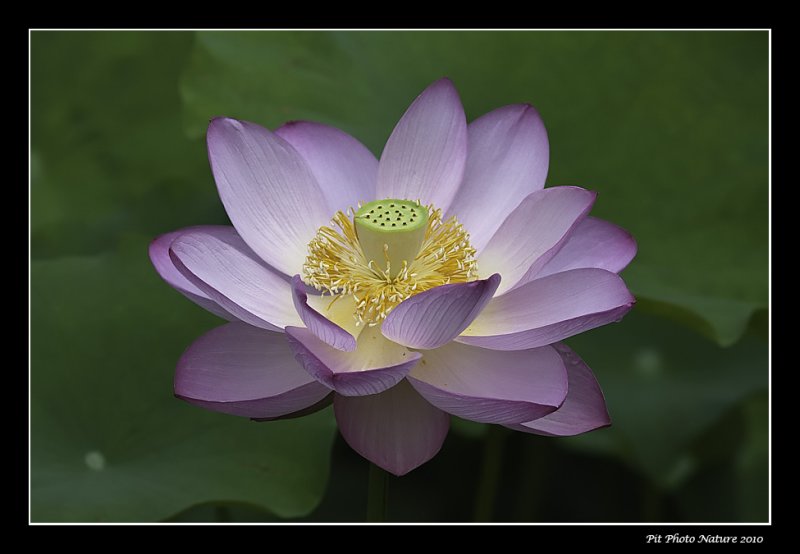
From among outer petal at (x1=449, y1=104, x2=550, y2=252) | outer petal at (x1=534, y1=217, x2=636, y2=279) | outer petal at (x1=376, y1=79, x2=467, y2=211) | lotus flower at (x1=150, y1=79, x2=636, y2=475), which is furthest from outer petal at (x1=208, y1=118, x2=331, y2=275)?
outer petal at (x1=534, y1=217, x2=636, y2=279)

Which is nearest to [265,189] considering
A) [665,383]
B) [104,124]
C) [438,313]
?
[438,313]

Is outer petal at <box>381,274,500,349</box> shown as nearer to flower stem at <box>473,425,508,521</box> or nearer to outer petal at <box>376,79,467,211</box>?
outer petal at <box>376,79,467,211</box>

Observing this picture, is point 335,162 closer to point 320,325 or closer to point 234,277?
point 234,277

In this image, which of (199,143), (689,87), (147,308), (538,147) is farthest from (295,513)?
(689,87)

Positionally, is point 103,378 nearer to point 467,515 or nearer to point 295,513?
point 295,513

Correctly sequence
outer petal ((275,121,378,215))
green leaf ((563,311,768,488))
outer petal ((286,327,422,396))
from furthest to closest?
green leaf ((563,311,768,488))
outer petal ((275,121,378,215))
outer petal ((286,327,422,396))

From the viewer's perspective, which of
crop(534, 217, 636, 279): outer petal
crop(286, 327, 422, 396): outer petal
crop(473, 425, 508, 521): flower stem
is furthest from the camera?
crop(473, 425, 508, 521): flower stem
